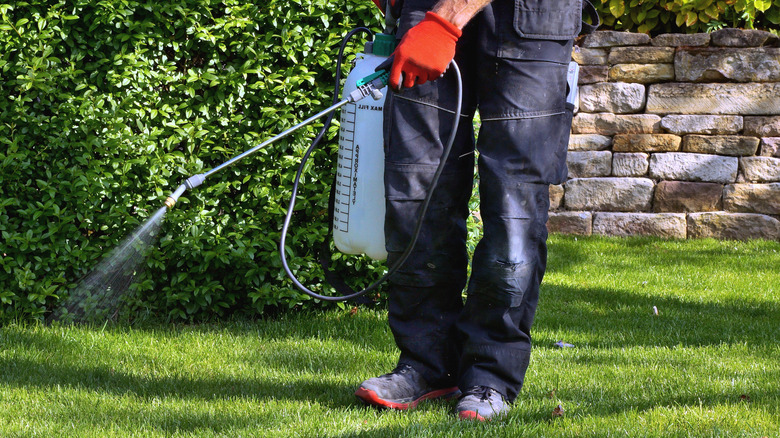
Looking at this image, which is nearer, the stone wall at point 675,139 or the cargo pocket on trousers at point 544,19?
the cargo pocket on trousers at point 544,19

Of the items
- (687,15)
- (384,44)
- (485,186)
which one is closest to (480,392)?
(485,186)

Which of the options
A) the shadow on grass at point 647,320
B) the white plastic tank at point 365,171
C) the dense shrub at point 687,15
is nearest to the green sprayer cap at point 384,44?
the white plastic tank at point 365,171

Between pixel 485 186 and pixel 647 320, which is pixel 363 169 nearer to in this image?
pixel 485 186

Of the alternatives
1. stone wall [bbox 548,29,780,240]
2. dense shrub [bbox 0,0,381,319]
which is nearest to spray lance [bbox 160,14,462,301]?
dense shrub [bbox 0,0,381,319]

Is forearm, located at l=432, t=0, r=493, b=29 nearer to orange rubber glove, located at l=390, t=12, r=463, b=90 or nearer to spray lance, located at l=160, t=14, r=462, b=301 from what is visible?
orange rubber glove, located at l=390, t=12, r=463, b=90

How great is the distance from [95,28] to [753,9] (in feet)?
14.6

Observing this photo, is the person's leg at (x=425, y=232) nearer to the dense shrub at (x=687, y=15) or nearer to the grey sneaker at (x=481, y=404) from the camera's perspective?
the grey sneaker at (x=481, y=404)

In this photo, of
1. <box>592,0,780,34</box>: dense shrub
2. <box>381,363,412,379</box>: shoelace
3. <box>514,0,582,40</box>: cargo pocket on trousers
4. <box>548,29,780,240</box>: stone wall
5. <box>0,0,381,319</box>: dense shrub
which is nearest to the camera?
<box>514,0,582,40</box>: cargo pocket on trousers

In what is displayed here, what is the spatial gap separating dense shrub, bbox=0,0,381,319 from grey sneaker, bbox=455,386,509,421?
141 centimetres

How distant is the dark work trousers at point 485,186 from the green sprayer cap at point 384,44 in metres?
0.16

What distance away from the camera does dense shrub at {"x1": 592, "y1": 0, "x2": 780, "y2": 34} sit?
584 centimetres

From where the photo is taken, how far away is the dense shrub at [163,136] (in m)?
3.52

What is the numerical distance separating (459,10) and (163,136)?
5.98 ft

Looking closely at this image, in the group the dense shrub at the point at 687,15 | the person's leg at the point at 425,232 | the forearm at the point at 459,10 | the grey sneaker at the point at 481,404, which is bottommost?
the grey sneaker at the point at 481,404
